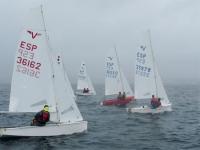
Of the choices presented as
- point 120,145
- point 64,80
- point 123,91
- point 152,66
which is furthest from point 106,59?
point 120,145

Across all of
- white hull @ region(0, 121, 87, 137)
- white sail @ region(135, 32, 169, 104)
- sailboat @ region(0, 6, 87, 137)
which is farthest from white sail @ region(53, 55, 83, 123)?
white sail @ region(135, 32, 169, 104)

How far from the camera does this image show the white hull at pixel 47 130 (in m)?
23.9

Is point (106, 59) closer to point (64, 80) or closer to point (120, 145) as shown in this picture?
point (64, 80)

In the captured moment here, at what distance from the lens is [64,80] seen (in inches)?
1054

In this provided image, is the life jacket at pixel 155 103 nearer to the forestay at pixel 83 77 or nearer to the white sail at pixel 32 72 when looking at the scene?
the white sail at pixel 32 72

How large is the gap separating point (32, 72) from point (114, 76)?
27.6 m

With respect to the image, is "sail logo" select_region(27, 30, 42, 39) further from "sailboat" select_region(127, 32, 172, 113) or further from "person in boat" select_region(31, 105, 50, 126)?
"sailboat" select_region(127, 32, 172, 113)

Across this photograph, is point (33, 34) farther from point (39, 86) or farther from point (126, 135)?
point (126, 135)

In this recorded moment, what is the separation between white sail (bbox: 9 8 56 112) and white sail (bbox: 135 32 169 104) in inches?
690

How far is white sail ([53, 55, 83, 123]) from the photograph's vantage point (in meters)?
26.5

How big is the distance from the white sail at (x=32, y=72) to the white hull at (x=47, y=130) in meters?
1.51

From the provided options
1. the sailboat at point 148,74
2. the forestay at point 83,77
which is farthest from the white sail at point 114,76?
the forestay at point 83,77

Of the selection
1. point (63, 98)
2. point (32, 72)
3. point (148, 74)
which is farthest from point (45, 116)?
point (148, 74)

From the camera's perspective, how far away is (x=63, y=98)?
26.7 metres
